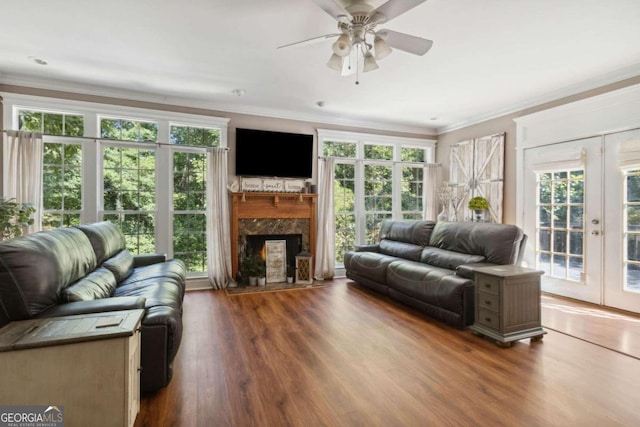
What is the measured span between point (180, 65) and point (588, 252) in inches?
207

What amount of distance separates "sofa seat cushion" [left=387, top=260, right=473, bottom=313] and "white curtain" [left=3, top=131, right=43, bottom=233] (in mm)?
4414

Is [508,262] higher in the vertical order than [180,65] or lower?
lower

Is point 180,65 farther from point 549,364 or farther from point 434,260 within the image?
point 549,364

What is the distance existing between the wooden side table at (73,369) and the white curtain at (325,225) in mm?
3757

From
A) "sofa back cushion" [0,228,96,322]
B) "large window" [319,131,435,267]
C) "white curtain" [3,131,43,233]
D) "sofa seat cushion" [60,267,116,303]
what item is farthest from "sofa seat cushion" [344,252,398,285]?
"white curtain" [3,131,43,233]

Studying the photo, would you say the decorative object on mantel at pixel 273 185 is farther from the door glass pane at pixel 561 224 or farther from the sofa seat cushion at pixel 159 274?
the door glass pane at pixel 561 224

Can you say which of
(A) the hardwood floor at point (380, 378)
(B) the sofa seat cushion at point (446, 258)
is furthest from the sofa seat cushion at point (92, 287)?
(B) the sofa seat cushion at point (446, 258)

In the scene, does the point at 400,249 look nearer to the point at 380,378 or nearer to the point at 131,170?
the point at 380,378

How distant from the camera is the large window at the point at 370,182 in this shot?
5.58 m

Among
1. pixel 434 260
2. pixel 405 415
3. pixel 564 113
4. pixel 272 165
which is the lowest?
pixel 405 415

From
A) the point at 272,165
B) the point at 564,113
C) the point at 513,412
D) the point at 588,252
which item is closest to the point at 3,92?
the point at 272,165

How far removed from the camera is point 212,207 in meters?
4.59

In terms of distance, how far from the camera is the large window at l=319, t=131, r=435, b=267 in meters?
5.58

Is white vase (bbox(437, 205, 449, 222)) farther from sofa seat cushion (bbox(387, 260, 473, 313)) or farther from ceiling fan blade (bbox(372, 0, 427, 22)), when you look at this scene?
ceiling fan blade (bbox(372, 0, 427, 22))
